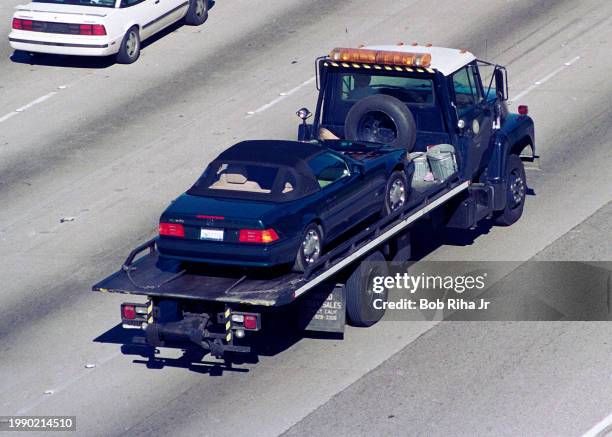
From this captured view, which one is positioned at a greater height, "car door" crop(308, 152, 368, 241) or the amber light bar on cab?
the amber light bar on cab

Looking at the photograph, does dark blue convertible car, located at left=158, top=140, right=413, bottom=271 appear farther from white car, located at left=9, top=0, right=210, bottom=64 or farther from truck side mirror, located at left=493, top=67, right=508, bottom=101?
white car, located at left=9, top=0, right=210, bottom=64

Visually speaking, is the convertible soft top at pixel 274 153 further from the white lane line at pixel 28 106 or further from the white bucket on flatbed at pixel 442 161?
the white lane line at pixel 28 106

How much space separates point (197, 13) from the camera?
87.4 ft

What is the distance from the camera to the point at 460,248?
17.9m

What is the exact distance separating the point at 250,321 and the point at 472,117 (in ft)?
16.9

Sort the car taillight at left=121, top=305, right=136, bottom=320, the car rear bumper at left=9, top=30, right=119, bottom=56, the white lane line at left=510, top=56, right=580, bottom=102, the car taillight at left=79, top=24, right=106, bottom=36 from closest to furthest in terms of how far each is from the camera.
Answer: the car taillight at left=121, top=305, right=136, bottom=320 < the white lane line at left=510, top=56, right=580, bottom=102 < the car taillight at left=79, top=24, right=106, bottom=36 < the car rear bumper at left=9, top=30, right=119, bottom=56

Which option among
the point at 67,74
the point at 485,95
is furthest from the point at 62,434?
the point at 67,74

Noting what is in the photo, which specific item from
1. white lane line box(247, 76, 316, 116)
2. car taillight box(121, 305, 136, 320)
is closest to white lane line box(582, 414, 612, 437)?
car taillight box(121, 305, 136, 320)

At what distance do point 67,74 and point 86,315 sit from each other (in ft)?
31.8

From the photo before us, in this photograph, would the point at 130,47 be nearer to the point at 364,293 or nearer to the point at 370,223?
the point at 370,223

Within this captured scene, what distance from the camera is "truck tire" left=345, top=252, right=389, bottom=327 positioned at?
15.0 meters

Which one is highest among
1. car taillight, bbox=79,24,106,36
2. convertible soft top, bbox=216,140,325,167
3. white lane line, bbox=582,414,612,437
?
car taillight, bbox=79,24,106,36

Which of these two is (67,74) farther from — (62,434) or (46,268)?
(62,434)

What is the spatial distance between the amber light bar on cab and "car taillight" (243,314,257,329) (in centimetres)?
464
